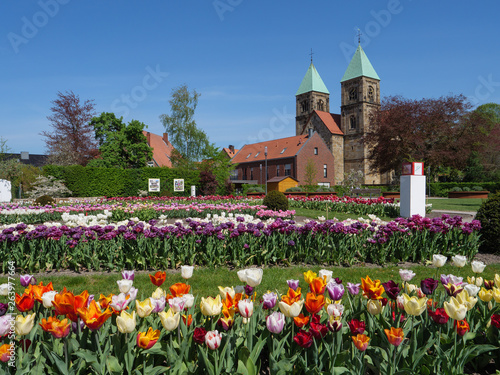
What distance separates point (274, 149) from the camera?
51969mm

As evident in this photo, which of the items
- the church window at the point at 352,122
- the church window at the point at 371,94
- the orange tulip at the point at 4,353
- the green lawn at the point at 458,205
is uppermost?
the church window at the point at 371,94

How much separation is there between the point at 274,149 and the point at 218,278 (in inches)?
1871

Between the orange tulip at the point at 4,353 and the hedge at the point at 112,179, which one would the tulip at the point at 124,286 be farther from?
the hedge at the point at 112,179

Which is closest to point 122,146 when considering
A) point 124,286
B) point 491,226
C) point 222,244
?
point 222,244

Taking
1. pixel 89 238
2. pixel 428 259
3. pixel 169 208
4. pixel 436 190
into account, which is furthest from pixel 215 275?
pixel 436 190

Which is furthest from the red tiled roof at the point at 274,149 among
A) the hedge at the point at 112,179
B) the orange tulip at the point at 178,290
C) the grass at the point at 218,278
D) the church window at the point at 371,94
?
the orange tulip at the point at 178,290

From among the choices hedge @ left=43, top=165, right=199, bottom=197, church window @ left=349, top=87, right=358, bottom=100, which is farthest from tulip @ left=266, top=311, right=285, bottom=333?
church window @ left=349, top=87, right=358, bottom=100

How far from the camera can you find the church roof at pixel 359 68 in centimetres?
5872

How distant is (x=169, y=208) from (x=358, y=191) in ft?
43.5

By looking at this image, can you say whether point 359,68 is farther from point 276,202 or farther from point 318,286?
point 318,286

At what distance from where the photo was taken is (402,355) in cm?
204

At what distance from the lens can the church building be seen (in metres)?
56.1

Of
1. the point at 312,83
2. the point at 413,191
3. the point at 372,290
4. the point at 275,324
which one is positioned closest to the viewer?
the point at 275,324

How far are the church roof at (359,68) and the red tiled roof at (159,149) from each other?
33283mm
